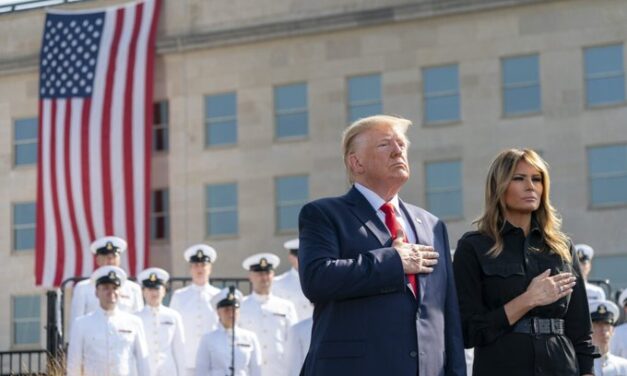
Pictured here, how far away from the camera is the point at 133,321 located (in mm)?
13922

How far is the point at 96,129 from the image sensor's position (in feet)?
109

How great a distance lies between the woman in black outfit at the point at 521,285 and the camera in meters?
6.32

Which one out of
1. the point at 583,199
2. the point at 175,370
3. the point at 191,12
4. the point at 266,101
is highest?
the point at 191,12

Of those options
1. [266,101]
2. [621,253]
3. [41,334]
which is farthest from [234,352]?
[41,334]

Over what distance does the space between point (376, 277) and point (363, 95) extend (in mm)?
29445

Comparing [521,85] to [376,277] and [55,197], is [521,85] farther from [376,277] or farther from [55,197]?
[376,277]

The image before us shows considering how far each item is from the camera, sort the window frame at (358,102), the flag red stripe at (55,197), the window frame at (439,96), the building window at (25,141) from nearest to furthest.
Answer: the flag red stripe at (55,197) < the window frame at (439,96) < the window frame at (358,102) < the building window at (25,141)

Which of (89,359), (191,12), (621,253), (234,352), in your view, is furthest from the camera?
(191,12)

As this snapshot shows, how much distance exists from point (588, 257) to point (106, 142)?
18813 mm

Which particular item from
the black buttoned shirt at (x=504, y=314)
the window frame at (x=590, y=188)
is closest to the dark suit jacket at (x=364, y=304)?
the black buttoned shirt at (x=504, y=314)

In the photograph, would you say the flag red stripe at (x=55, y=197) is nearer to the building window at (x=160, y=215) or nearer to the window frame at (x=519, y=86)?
the building window at (x=160, y=215)

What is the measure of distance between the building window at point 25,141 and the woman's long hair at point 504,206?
109ft

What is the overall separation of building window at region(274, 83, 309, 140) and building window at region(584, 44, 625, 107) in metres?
7.45

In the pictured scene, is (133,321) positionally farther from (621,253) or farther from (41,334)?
(41,334)
